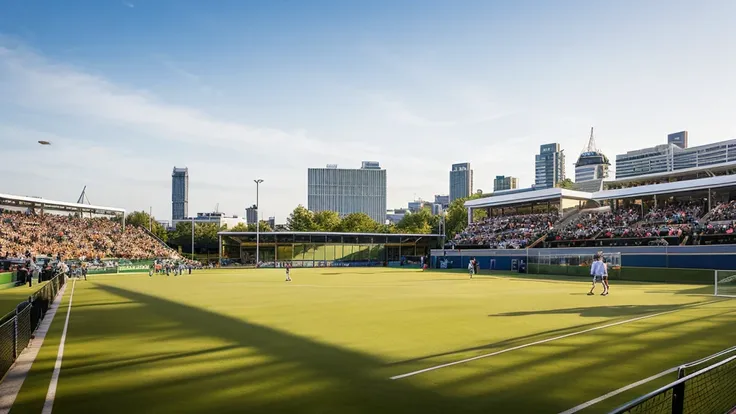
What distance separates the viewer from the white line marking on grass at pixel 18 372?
9.06 meters

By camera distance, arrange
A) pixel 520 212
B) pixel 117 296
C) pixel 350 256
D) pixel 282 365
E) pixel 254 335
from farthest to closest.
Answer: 1. pixel 350 256
2. pixel 520 212
3. pixel 117 296
4. pixel 254 335
5. pixel 282 365

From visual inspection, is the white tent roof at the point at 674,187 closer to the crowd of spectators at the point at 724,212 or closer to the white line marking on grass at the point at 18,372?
the crowd of spectators at the point at 724,212

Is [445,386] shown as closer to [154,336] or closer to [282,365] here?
[282,365]

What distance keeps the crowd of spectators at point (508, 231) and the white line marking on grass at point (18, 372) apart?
58.9m

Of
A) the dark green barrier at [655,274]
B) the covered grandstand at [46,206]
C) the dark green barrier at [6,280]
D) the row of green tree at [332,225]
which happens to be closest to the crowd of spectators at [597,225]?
the dark green barrier at [655,274]

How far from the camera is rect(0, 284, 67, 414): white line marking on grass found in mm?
9062

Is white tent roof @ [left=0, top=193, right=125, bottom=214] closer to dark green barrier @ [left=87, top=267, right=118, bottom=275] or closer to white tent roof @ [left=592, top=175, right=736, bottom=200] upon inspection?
dark green barrier @ [left=87, top=267, right=118, bottom=275]

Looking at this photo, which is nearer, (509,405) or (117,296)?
(509,405)

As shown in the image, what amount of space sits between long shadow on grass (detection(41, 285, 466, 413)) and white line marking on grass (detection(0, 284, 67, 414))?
78 cm

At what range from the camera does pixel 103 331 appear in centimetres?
1633

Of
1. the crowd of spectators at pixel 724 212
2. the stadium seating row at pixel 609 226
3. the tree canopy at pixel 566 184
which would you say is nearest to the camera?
the stadium seating row at pixel 609 226

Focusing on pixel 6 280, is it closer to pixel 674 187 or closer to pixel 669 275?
pixel 669 275

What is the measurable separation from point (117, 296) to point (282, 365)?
851 inches

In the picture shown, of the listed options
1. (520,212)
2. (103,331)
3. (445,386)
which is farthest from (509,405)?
(520,212)
